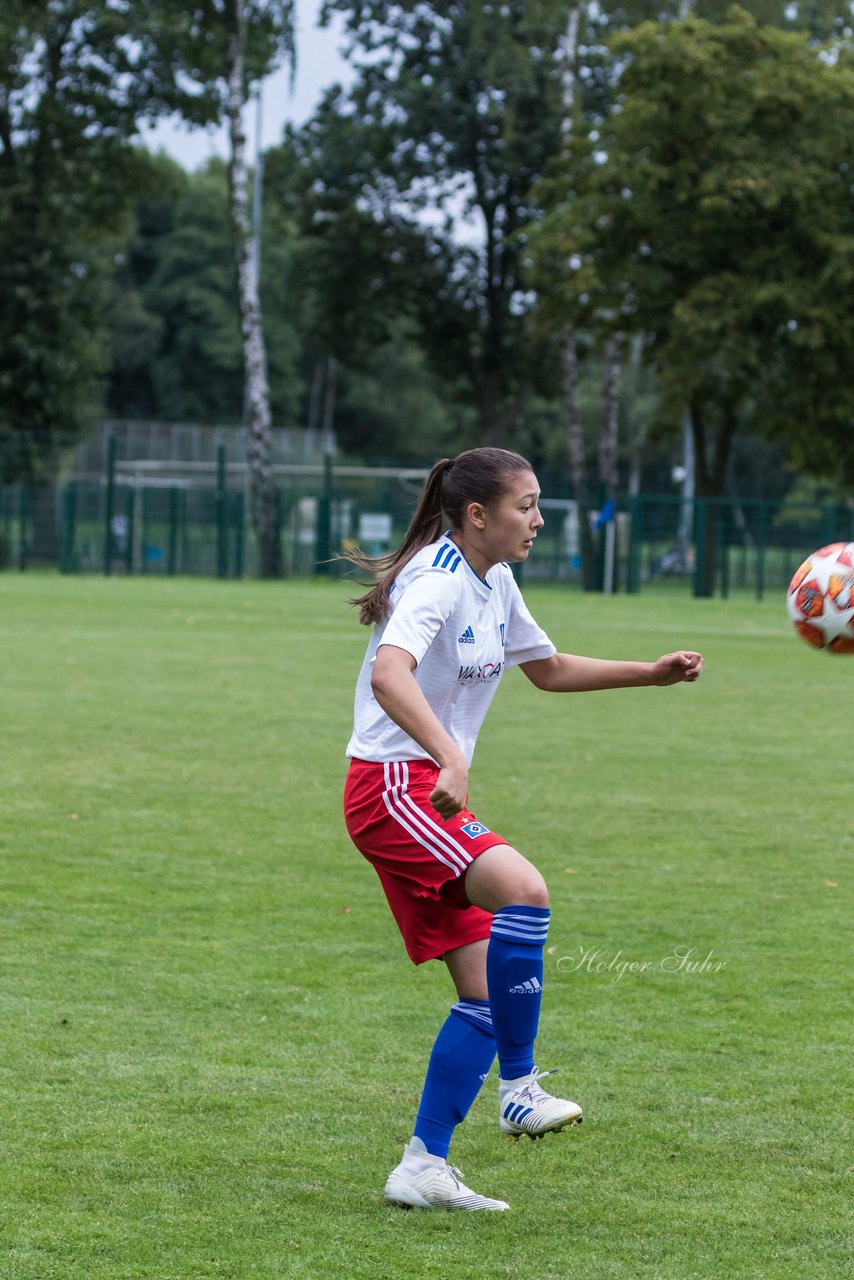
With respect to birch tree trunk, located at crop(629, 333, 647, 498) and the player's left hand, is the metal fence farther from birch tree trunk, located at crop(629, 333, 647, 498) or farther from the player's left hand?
birch tree trunk, located at crop(629, 333, 647, 498)

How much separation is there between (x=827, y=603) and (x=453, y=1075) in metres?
1.97

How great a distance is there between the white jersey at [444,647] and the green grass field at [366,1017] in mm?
1055

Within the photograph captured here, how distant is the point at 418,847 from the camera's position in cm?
400

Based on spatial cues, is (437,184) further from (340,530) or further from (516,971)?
(516,971)

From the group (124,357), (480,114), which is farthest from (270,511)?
(124,357)

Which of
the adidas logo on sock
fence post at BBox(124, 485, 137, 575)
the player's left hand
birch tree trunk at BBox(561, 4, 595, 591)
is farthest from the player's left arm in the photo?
fence post at BBox(124, 485, 137, 575)

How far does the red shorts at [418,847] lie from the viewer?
3.99m

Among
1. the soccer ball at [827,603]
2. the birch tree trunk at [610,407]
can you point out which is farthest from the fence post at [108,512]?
the soccer ball at [827,603]

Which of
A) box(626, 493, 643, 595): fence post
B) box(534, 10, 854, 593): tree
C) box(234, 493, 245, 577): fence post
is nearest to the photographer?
box(534, 10, 854, 593): tree

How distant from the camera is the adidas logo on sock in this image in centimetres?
398

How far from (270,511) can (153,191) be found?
11777 mm

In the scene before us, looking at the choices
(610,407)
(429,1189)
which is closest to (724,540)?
(610,407)

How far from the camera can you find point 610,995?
5.84m

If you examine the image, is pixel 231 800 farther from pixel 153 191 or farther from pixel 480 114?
pixel 480 114
